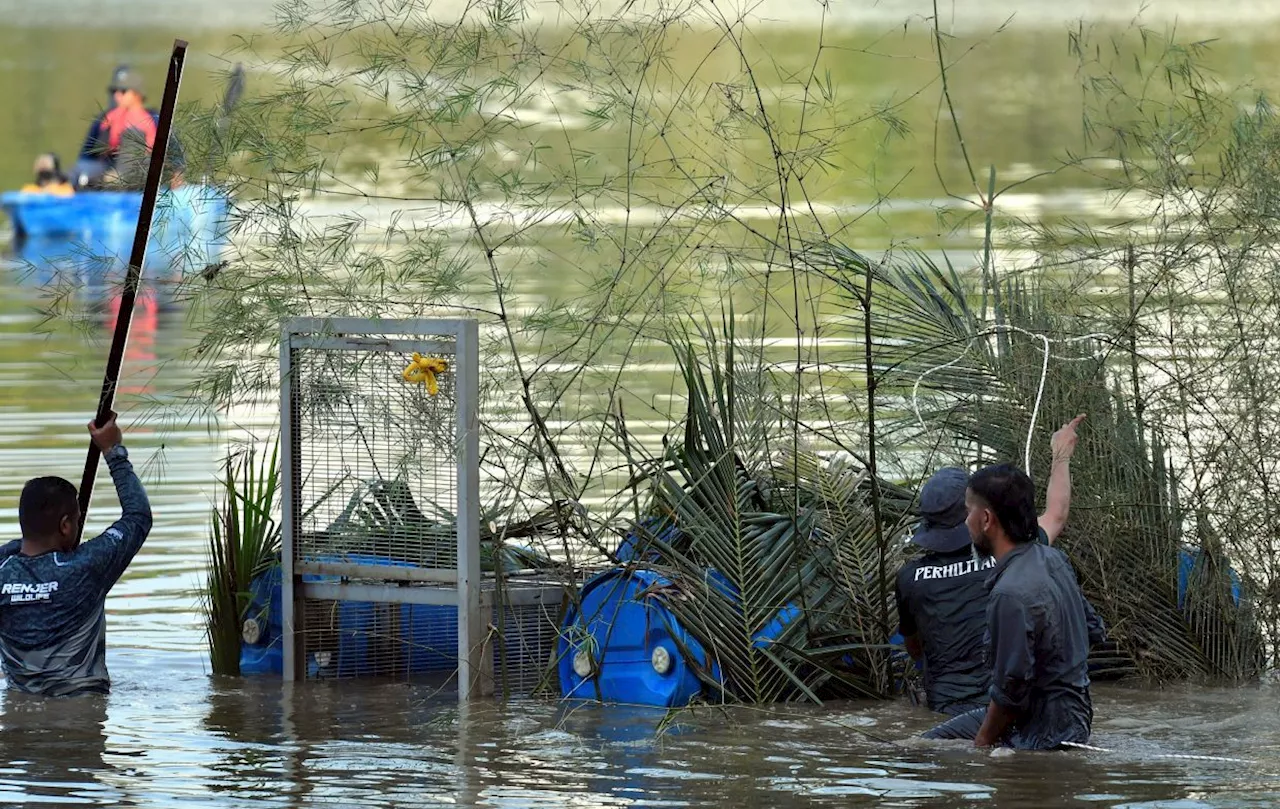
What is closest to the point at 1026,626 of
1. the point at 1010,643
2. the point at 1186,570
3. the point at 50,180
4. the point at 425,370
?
the point at 1010,643

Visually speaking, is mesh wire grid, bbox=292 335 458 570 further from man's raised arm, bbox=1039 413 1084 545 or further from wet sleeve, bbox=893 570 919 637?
man's raised arm, bbox=1039 413 1084 545

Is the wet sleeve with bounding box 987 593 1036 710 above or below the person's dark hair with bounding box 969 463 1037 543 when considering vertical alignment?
below

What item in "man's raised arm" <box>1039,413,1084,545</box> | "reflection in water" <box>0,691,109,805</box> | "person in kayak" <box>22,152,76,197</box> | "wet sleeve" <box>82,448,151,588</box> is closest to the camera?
"reflection in water" <box>0,691,109,805</box>

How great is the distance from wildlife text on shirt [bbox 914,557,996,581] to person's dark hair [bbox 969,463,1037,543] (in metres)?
0.86

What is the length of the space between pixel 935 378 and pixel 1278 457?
4.88 ft

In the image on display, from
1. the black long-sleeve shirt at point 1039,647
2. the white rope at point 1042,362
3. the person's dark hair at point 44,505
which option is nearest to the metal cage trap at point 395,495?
the person's dark hair at point 44,505

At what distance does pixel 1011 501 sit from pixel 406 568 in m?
2.84

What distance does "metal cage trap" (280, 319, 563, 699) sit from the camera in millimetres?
8344

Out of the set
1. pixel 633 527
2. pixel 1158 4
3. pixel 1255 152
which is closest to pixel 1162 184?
pixel 1255 152

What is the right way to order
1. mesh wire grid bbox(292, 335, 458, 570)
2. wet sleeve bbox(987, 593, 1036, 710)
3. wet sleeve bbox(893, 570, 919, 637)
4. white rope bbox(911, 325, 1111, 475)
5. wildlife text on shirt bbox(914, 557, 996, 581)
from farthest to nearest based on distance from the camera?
mesh wire grid bbox(292, 335, 458, 570)
white rope bbox(911, 325, 1111, 475)
wet sleeve bbox(893, 570, 919, 637)
wildlife text on shirt bbox(914, 557, 996, 581)
wet sleeve bbox(987, 593, 1036, 710)

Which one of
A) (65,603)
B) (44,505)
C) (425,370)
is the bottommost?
(65,603)

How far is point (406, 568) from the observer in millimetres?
8500

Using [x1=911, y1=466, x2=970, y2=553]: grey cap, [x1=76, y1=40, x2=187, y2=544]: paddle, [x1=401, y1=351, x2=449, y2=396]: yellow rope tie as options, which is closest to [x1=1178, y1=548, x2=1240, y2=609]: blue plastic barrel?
[x1=911, y1=466, x2=970, y2=553]: grey cap

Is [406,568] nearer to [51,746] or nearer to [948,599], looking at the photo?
[51,746]
